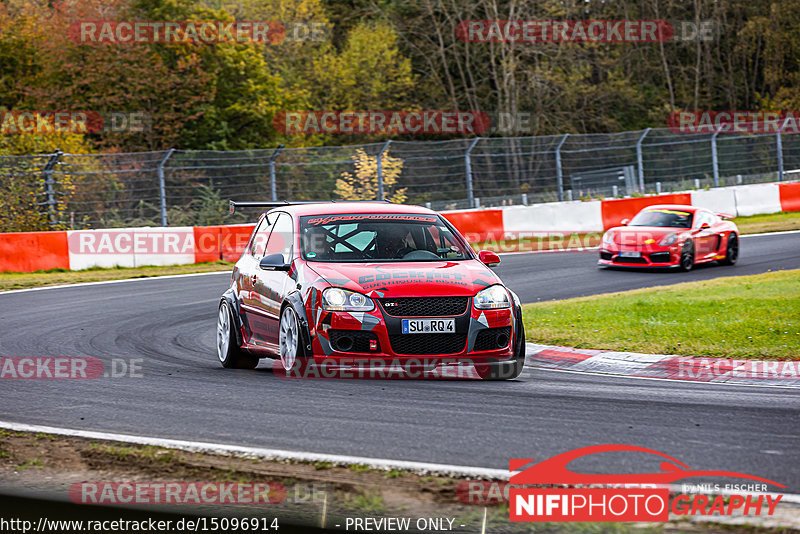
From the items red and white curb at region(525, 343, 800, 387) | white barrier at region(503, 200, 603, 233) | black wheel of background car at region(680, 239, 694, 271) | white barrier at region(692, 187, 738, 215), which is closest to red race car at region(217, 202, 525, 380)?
red and white curb at region(525, 343, 800, 387)

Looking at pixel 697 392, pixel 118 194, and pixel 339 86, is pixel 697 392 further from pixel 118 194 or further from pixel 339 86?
pixel 339 86

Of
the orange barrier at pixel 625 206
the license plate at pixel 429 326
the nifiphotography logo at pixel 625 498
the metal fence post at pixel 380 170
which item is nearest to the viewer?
the nifiphotography logo at pixel 625 498

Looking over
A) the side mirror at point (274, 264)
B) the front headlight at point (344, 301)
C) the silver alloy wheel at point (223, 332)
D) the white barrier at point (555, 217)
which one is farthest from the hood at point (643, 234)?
the front headlight at point (344, 301)

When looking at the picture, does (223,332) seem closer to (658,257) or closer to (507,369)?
(507,369)

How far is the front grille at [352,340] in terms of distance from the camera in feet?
25.4

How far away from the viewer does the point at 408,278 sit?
314 inches

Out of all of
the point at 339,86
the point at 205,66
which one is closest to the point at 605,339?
the point at 205,66

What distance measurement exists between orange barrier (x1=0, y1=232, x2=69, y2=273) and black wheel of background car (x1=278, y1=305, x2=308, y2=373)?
13.5 metres

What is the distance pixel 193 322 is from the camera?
13.0 m

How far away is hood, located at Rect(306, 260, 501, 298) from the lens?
7832 millimetres

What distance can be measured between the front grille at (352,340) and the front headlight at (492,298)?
2.87 ft

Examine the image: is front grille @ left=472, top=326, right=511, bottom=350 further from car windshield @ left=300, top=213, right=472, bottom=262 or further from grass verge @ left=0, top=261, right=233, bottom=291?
grass verge @ left=0, top=261, right=233, bottom=291

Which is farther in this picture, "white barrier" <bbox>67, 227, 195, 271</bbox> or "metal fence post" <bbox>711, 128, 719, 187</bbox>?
"metal fence post" <bbox>711, 128, 719, 187</bbox>

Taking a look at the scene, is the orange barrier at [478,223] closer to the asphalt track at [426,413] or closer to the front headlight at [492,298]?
the asphalt track at [426,413]
